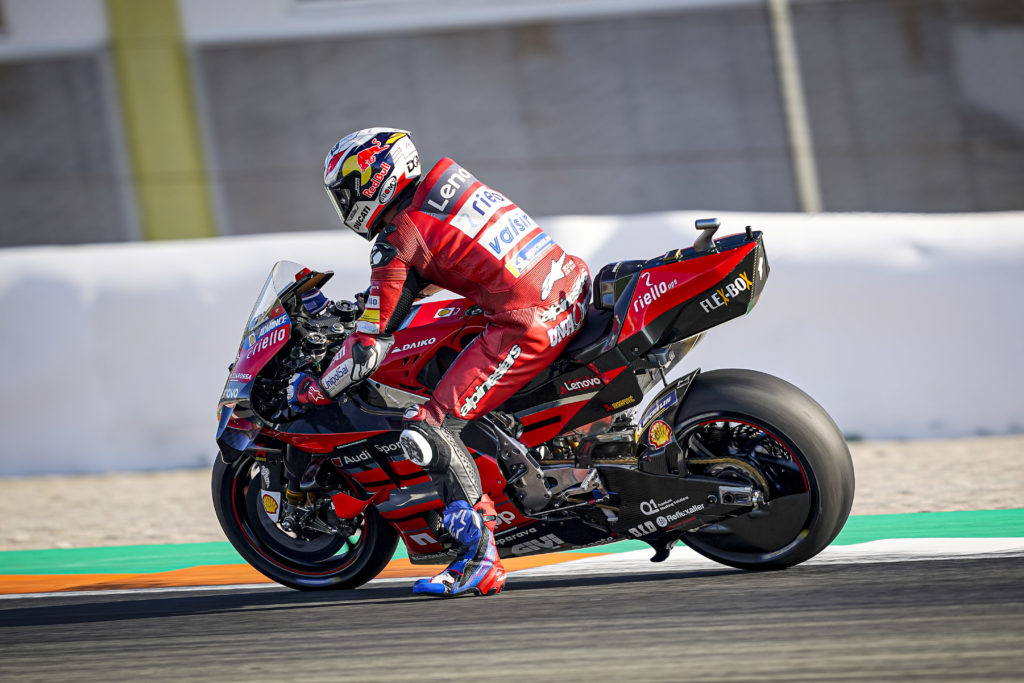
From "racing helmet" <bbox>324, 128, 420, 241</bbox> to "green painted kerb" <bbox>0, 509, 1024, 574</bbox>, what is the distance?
76.6 inches

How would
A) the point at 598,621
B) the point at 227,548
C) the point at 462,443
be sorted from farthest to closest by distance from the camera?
the point at 227,548 < the point at 462,443 < the point at 598,621

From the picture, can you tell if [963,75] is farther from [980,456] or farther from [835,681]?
[835,681]

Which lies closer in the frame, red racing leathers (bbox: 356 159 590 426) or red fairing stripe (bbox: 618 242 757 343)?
red fairing stripe (bbox: 618 242 757 343)

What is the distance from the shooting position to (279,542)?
5043 mm

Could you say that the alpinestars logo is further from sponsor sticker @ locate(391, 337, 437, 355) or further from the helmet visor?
the helmet visor

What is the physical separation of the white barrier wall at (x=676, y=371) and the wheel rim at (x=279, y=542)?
2502mm

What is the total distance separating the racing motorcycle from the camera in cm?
426

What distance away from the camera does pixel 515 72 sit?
1362cm

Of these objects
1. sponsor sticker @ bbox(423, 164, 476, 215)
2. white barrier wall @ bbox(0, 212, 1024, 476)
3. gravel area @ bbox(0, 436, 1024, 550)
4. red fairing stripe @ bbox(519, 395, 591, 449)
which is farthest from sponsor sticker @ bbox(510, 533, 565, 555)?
white barrier wall @ bbox(0, 212, 1024, 476)

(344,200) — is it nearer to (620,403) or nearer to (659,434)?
(620,403)

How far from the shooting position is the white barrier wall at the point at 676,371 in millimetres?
6914

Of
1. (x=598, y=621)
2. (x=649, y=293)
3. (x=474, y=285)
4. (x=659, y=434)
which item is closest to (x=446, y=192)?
(x=474, y=285)

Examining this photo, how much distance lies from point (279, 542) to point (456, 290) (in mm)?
1395

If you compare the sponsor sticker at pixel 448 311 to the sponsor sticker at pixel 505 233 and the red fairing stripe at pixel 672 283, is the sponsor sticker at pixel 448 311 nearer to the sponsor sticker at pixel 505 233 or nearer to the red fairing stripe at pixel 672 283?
the sponsor sticker at pixel 505 233
